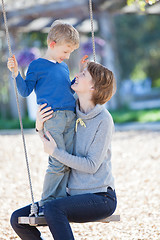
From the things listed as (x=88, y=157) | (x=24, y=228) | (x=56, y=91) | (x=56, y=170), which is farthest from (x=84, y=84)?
(x=24, y=228)

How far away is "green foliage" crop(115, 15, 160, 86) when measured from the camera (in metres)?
24.5

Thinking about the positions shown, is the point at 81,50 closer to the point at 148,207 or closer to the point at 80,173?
the point at 148,207

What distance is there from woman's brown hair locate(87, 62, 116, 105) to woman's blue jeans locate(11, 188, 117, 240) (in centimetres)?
53

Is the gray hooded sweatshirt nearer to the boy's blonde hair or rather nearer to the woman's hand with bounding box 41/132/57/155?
the woman's hand with bounding box 41/132/57/155

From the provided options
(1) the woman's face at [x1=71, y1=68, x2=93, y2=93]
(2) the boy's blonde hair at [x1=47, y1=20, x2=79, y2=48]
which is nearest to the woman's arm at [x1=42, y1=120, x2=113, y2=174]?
(1) the woman's face at [x1=71, y1=68, x2=93, y2=93]

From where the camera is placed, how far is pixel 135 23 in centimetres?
2492

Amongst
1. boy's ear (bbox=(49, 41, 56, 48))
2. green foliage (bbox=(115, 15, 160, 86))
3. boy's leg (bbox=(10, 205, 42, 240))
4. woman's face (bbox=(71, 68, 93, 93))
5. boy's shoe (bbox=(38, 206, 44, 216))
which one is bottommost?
boy's leg (bbox=(10, 205, 42, 240))

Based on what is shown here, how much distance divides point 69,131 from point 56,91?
25 centimetres

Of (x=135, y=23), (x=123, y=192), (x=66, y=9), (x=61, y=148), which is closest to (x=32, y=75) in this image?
(x=61, y=148)

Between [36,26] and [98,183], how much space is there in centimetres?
1131

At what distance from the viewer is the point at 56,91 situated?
101 inches

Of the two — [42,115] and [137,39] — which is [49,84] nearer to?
[42,115]

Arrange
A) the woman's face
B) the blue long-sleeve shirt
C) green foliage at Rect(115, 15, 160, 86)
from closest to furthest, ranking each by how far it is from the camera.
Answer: the woman's face → the blue long-sleeve shirt → green foliage at Rect(115, 15, 160, 86)

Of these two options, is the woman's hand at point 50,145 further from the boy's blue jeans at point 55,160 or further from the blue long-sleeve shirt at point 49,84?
the blue long-sleeve shirt at point 49,84
